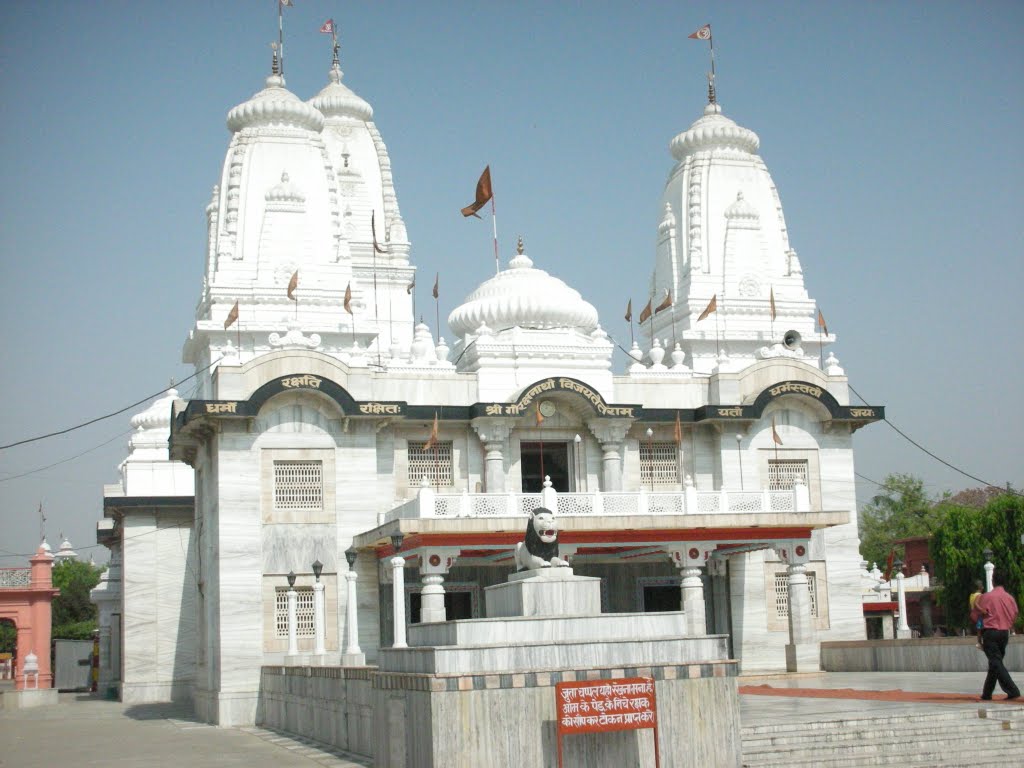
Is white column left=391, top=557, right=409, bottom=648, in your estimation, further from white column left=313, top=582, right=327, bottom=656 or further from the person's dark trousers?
the person's dark trousers

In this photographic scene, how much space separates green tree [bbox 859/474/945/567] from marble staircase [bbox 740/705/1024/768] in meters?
53.1

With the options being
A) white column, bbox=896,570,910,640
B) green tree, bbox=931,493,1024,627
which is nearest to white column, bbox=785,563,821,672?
white column, bbox=896,570,910,640

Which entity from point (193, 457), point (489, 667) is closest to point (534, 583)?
point (489, 667)

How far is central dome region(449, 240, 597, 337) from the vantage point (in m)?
37.7

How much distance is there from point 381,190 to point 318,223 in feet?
32.6

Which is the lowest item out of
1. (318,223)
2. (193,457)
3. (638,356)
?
(193,457)

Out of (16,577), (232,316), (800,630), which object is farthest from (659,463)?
(16,577)

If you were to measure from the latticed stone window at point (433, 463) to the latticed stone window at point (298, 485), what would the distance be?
2.56m

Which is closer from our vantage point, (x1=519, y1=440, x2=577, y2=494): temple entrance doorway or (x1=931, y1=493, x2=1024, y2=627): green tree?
(x1=519, y1=440, x2=577, y2=494): temple entrance doorway

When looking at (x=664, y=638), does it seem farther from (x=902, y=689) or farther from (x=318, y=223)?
(x=318, y=223)

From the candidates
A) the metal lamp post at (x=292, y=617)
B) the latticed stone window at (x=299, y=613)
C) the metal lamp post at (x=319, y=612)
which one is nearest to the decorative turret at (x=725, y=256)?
the latticed stone window at (x=299, y=613)

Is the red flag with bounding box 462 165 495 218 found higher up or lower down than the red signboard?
higher up

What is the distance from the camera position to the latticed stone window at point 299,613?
32.3 meters

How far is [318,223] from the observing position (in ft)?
135
